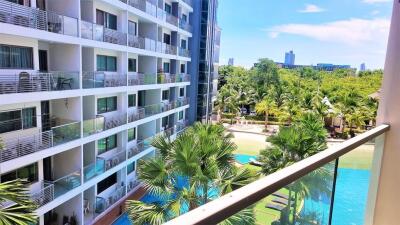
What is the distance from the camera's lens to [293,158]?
9.46 metres

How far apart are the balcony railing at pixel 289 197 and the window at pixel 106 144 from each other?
12.0 meters

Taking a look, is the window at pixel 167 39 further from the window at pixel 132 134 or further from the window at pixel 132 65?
the window at pixel 132 134

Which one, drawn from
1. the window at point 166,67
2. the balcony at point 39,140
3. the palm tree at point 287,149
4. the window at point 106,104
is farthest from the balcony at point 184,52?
the palm tree at point 287,149

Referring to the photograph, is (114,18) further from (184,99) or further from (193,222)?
(193,222)

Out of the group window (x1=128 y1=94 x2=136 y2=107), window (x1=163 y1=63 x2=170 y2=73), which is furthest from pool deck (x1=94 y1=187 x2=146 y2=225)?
window (x1=163 y1=63 x2=170 y2=73)

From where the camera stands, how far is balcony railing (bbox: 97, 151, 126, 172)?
1255 cm

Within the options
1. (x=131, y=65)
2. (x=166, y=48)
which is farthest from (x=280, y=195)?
(x=166, y=48)

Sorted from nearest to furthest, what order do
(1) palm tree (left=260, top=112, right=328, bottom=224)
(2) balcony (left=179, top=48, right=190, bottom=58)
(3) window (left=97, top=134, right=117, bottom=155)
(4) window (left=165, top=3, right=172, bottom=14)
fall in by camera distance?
1. (1) palm tree (left=260, top=112, right=328, bottom=224)
2. (3) window (left=97, top=134, right=117, bottom=155)
3. (4) window (left=165, top=3, right=172, bottom=14)
4. (2) balcony (left=179, top=48, right=190, bottom=58)

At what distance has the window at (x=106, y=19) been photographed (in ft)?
40.8

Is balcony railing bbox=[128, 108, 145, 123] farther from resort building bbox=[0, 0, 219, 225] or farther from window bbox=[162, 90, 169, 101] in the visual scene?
window bbox=[162, 90, 169, 101]

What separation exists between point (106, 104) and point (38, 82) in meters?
4.45

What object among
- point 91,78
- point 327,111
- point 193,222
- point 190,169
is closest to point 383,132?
point 193,222

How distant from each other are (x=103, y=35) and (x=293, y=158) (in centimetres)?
800

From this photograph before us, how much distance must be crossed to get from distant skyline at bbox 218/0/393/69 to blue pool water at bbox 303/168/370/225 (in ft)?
131
